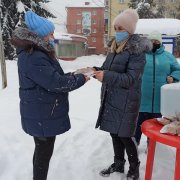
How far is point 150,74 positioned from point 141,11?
3039cm

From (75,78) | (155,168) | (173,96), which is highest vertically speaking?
(75,78)

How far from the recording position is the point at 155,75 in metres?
3.94

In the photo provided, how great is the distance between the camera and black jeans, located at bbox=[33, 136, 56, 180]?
9.42ft

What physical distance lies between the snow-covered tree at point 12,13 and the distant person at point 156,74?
14401mm

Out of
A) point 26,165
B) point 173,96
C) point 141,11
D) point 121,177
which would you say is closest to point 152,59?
point 173,96

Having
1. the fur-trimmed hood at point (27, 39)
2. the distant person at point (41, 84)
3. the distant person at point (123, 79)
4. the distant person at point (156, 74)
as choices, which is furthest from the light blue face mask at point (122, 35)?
the distant person at point (156, 74)

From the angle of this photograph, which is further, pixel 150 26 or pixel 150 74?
pixel 150 26

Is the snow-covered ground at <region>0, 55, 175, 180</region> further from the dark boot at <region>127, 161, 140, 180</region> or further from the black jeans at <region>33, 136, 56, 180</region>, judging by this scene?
the black jeans at <region>33, 136, 56, 180</region>

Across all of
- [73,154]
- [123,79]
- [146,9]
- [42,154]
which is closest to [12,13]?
[73,154]

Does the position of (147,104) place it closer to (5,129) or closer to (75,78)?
(75,78)

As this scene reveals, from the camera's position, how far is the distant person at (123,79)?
306 cm

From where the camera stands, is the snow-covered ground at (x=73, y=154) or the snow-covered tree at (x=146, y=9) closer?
the snow-covered ground at (x=73, y=154)

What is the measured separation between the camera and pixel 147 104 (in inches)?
157

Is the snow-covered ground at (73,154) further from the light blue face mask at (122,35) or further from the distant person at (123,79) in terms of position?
the light blue face mask at (122,35)
